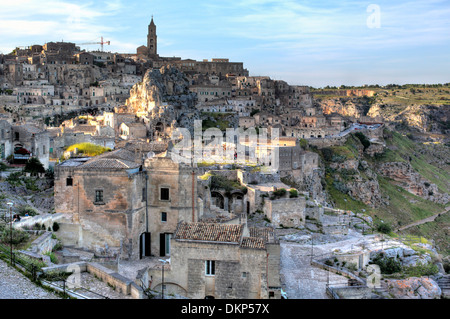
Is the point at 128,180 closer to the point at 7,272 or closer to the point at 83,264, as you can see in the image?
the point at 83,264

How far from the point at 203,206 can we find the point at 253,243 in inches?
296

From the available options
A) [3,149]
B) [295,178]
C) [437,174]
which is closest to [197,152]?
[295,178]

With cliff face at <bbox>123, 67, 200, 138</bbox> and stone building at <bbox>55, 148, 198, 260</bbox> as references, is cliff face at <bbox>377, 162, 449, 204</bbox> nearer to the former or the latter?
cliff face at <bbox>123, 67, 200, 138</bbox>

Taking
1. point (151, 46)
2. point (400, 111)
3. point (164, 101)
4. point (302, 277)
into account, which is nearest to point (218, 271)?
point (302, 277)

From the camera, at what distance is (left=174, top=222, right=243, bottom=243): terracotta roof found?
15484 mm

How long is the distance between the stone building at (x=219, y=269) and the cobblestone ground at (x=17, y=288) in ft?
15.4

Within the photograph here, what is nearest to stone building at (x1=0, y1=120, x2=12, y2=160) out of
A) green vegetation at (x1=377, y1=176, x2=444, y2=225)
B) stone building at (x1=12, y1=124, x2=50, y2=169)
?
stone building at (x1=12, y1=124, x2=50, y2=169)

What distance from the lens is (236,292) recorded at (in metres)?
15.1

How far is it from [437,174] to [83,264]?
203ft

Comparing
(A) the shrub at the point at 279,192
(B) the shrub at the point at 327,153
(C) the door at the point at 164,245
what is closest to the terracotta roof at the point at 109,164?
(C) the door at the point at 164,245

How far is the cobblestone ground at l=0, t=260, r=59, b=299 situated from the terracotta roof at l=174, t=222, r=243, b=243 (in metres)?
5.01

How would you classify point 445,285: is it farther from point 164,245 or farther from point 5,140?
point 5,140

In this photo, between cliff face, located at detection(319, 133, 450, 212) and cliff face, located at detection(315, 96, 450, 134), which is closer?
cliff face, located at detection(319, 133, 450, 212)

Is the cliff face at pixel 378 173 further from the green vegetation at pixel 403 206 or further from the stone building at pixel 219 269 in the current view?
the stone building at pixel 219 269
